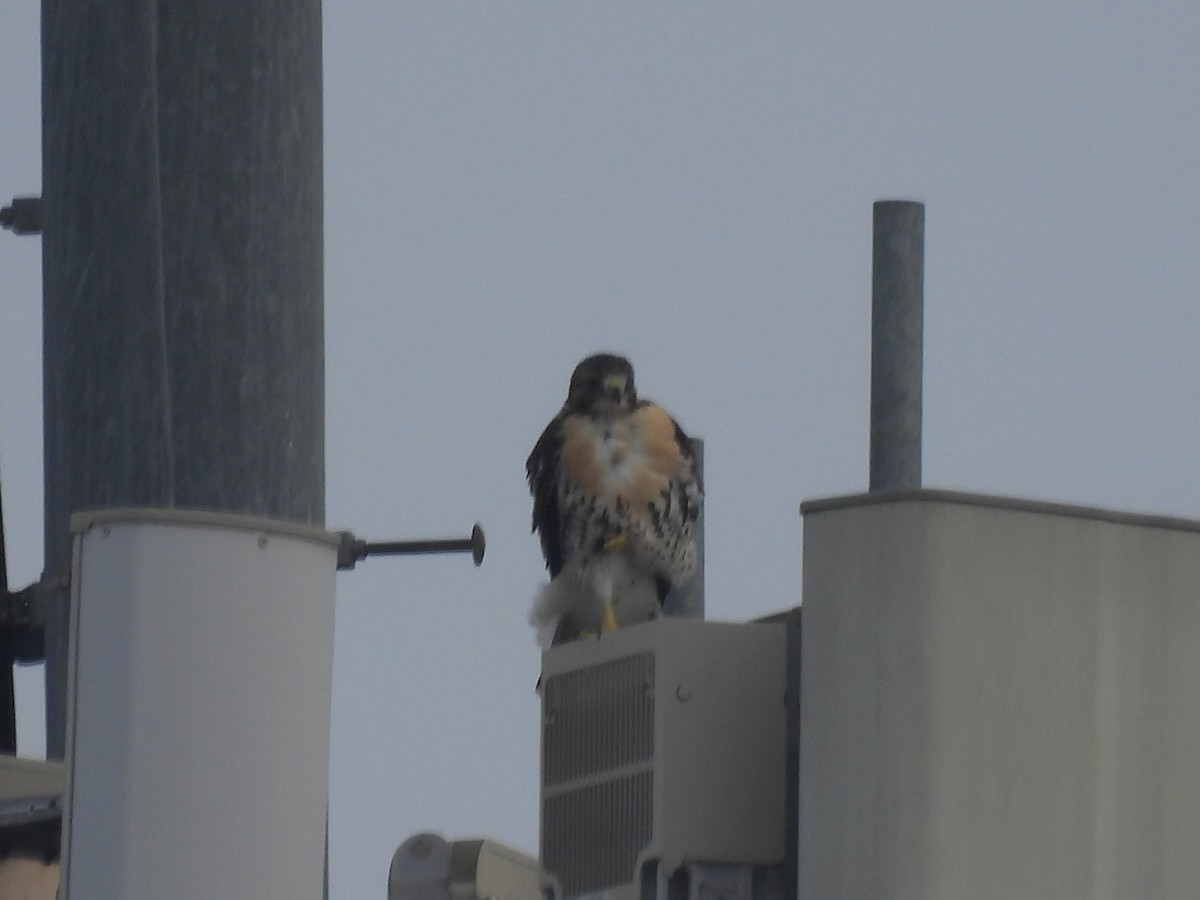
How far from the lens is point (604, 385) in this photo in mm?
8227

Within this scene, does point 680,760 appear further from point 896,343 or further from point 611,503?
point 611,503

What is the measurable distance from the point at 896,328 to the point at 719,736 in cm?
81

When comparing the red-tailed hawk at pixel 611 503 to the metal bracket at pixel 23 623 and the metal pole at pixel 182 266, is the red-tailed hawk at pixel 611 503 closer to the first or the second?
the metal bracket at pixel 23 623

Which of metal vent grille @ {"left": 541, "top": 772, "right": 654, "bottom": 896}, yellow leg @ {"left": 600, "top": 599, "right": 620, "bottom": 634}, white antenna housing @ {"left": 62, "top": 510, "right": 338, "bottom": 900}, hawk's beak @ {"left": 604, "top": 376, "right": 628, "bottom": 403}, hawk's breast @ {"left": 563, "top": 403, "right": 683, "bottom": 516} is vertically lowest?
metal vent grille @ {"left": 541, "top": 772, "right": 654, "bottom": 896}

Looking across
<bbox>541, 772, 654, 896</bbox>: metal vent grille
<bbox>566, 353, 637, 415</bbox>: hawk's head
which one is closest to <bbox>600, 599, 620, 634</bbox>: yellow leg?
<bbox>566, 353, 637, 415</bbox>: hawk's head

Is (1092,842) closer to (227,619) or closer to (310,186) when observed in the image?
(227,619)

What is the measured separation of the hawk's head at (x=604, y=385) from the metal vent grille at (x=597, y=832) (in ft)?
8.42

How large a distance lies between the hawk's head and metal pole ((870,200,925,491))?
2898 mm

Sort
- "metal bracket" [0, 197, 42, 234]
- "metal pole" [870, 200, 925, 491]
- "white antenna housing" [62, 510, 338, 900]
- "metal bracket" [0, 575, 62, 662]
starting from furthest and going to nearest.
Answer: "metal bracket" [0, 197, 42, 234] < "metal bracket" [0, 575, 62, 662] < "metal pole" [870, 200, 925, 491] < "white antenna housing" [62, 510, 338, 900]

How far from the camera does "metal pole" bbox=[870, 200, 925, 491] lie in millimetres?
5309

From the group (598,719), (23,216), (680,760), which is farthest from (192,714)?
(23,216)

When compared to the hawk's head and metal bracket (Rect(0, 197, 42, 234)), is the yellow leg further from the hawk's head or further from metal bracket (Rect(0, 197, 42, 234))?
metal bracket (Rect(0, 197, 42, 234))

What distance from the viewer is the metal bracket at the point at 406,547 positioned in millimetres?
5582

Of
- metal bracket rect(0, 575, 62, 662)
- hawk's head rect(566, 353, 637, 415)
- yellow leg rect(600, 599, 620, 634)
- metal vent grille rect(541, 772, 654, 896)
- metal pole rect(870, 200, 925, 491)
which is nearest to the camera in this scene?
metal pole rect(870, 200, 925, 491)
